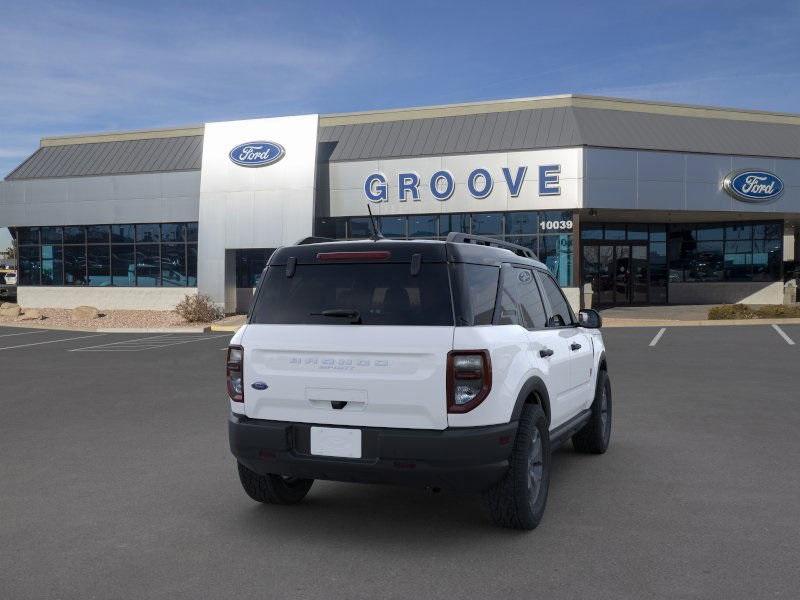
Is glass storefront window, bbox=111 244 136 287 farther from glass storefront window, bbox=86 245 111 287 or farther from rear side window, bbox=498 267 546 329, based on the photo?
rear side window, bbox=498 267 546 329

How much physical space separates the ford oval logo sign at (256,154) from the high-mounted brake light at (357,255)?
24096 millimetres

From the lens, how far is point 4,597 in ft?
12.5

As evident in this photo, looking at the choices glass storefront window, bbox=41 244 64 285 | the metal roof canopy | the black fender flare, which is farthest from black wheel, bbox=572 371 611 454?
glass storefront window, bbox=41 244 64 285

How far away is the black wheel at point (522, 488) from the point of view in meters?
4.58

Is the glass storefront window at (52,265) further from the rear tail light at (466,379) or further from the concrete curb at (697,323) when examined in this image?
the rear tail light at (466,379)

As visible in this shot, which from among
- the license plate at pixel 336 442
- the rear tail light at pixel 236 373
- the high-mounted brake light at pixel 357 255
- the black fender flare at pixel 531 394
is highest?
the high-mounted brake light at pixel 357 255

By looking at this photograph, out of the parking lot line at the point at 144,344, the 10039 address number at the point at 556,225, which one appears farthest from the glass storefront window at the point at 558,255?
the parking lot line at the point at 144,344

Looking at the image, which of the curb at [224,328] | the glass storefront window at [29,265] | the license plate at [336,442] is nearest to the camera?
the license plate at [336,442]

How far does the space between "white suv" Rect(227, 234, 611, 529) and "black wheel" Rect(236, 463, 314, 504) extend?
3cm

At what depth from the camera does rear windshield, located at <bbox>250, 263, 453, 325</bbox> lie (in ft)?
14.7

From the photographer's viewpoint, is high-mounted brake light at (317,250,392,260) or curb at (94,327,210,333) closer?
high-mounted brake light at (317,250,392,260)

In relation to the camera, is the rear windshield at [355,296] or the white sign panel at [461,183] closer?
the rear windshield at [355,296]

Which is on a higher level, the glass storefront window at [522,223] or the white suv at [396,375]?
the glass storefront window at [522,223]

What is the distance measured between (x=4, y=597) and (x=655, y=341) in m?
16.2
